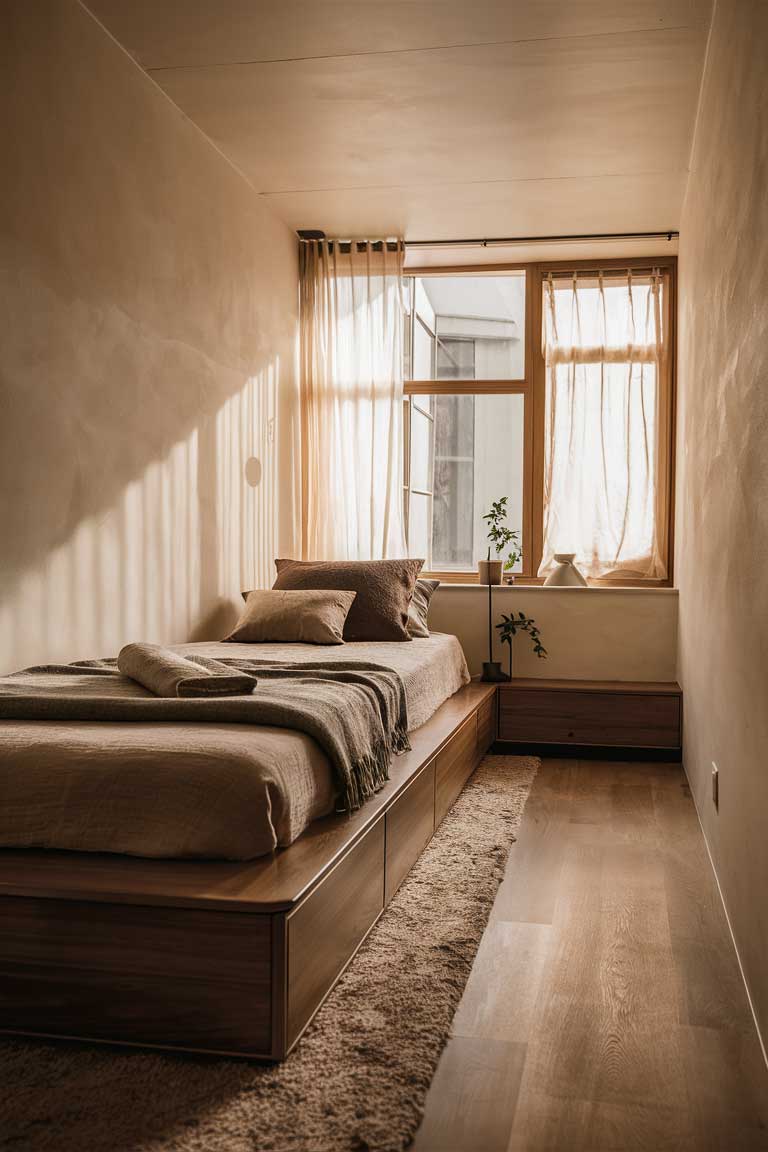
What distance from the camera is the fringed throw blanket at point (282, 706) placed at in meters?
2.29

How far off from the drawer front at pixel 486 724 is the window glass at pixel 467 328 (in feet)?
6.52

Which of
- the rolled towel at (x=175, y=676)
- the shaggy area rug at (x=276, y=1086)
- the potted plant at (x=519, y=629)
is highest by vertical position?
the rolled towel at (x=175, y=676)

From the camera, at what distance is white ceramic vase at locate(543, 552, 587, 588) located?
17.3ft

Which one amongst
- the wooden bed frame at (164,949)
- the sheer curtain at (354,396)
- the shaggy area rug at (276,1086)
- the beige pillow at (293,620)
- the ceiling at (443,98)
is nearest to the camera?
the shaggy area rug at (276,1086)

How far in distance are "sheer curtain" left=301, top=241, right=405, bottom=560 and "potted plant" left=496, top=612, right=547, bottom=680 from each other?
2.42 ft

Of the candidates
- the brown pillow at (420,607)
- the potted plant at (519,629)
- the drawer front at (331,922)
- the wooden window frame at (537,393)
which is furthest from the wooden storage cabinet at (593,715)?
the drawer front at (331,922)

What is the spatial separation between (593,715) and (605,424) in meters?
1.62

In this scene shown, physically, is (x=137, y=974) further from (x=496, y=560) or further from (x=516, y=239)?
(x=516, y=239)

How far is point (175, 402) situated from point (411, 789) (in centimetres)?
198

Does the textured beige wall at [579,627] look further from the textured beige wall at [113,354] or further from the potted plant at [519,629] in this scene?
the textured beige wall at [113,354]

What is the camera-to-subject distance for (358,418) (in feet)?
18.1

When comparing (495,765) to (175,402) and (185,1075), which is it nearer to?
(175,402)

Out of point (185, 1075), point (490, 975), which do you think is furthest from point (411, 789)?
point (185, 1075)

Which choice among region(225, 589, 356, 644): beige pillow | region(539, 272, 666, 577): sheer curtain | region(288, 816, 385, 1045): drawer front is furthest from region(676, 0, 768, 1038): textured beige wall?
region(225, 589, 356, 644): beige pillow
